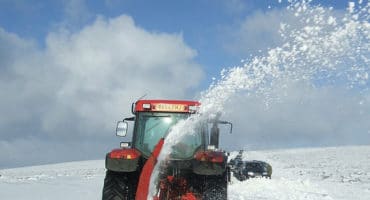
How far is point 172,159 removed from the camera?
22.2 feet

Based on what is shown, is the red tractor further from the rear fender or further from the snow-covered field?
the snow-covered field

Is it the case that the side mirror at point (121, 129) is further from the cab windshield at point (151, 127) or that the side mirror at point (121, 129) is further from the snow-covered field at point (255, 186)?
the snow-covered field at point (255, 186)

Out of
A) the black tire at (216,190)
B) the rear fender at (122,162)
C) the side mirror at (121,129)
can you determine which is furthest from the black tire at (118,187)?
the black tire at (216,190)

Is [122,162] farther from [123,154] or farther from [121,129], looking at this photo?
[121,129]

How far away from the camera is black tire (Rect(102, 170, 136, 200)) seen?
6801mm

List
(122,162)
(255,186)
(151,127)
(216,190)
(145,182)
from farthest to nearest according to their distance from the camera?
1. (255,186)
2. (151,127)
3. (216,190)
4. (122,162)
5. (145,182)

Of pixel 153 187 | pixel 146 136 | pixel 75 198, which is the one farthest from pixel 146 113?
pixel 75 198

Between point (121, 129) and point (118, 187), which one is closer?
point (118, 187)

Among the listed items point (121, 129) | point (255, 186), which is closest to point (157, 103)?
point (121, 129)

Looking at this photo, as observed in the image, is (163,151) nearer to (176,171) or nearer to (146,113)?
(176,171)

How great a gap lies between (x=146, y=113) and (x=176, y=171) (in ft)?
4.31

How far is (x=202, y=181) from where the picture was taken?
691 centimetres

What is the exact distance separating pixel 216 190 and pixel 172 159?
2.41 ft

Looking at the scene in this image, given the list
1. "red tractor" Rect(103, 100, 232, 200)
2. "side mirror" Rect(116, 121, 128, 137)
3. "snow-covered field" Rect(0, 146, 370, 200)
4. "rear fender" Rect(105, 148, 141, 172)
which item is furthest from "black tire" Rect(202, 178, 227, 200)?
"snow-covered field" Rect(0, 146, 370, 200)
